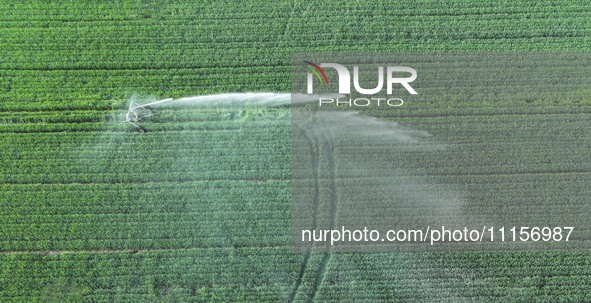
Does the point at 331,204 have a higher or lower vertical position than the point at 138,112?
lower

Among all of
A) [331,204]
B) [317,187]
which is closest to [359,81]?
[317,187]

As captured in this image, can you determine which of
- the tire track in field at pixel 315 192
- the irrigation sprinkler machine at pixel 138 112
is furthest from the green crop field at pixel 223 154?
the irrigation sprinkler machine at pixel 138 112

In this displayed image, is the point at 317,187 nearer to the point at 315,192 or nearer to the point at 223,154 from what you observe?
the point at 315,192

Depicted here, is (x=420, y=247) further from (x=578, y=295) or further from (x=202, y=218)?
(x=202, y=218)

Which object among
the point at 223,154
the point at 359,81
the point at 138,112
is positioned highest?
the point at 359,81

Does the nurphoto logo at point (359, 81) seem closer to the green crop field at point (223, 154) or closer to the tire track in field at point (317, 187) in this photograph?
the green crop field at point (223, 154)

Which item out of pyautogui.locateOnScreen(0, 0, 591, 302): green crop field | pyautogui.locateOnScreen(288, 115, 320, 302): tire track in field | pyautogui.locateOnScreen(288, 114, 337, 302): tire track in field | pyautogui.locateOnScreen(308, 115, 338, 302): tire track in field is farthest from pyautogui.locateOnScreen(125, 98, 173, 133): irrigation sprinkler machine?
pyautogui.locateOnScreen(308, 115, 338, 302): tire track in field

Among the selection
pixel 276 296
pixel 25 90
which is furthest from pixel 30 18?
pixel 276 296
